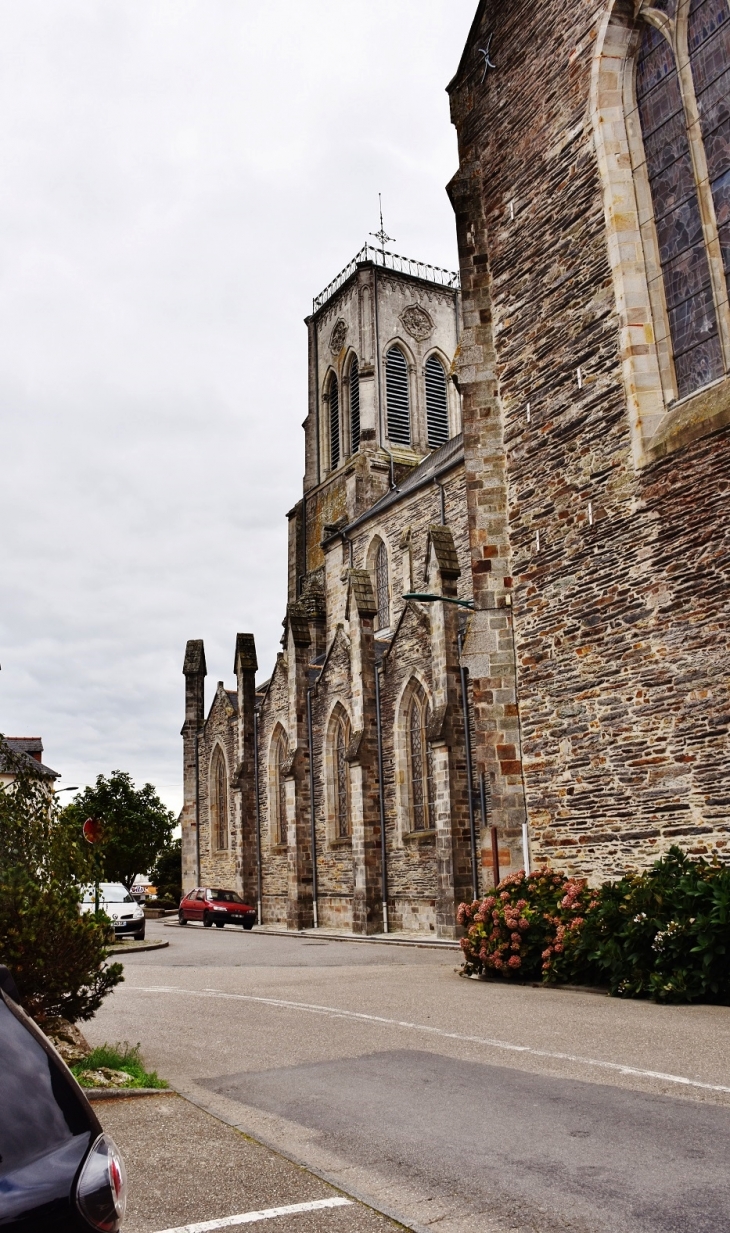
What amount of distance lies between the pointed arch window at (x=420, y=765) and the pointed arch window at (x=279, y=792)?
942 cm

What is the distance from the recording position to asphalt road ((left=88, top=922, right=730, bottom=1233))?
393 centimetres

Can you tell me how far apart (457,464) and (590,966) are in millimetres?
A: 19744

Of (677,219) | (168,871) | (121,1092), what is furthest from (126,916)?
(168,871)

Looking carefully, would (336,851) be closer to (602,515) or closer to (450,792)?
(450,792)

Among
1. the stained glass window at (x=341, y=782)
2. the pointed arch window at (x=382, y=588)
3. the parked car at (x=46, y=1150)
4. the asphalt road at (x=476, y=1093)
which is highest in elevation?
the pointed arch window at (x=382, y=588)

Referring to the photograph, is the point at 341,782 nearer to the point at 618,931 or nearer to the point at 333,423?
the point at 618,931

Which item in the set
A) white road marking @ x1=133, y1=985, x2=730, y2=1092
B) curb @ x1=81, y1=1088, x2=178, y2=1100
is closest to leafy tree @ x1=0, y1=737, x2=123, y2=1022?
curb @ x1=81, y1=1088, x2=178, y2=1100

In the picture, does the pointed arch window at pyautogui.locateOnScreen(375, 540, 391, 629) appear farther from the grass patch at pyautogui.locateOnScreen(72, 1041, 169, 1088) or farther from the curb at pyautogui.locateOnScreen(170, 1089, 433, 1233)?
the curb at pyautogui.locateOnScreen(170, 1089, 433, 1233)

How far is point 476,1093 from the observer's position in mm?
5762

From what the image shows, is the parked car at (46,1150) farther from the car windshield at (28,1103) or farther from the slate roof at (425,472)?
the slate roof at (425,472)

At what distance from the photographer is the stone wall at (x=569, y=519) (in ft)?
35.3

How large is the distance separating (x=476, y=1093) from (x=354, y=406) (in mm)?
39783

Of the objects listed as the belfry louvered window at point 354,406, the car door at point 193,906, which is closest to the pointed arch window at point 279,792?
the car door at point 193,906

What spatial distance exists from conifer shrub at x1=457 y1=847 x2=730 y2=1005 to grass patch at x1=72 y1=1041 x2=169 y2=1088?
5.03m
